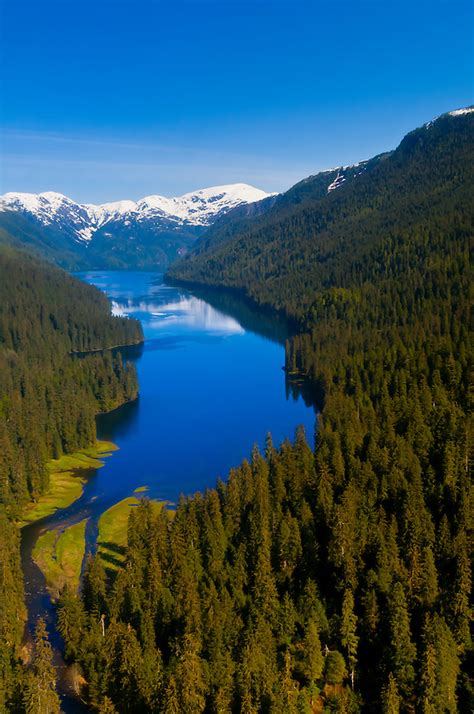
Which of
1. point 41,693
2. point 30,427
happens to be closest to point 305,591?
point 41,693

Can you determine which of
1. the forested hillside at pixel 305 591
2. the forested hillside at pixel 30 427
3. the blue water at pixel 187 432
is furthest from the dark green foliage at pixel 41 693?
the blue water at pixel 187 432

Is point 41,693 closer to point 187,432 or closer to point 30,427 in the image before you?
point 30,427

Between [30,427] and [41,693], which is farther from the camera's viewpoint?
[30,427]

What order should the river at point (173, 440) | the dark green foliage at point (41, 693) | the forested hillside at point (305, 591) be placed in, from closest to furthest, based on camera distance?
the dark green foliage at point (41, 693) < the forested hillside at point (305, 591) < the river at point (173, 440)

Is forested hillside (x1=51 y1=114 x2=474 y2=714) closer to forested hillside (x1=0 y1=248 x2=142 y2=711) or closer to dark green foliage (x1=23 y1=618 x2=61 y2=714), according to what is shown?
dark green foliage (x1=23 y1=618 x2=61 y2=714)

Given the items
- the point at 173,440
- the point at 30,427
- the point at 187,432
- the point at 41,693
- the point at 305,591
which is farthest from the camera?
the point at 187,432

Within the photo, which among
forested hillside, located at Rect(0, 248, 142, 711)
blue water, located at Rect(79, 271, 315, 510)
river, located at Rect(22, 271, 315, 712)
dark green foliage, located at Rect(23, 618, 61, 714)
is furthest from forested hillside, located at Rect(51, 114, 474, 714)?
blue water, located at Rect(79, 271, 315, 510)

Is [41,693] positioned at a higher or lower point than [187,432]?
lower

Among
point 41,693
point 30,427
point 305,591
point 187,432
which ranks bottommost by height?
point 41,693

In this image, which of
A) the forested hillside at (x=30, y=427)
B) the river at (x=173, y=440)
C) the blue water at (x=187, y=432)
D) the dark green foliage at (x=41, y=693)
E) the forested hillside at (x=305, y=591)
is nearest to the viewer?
the dark green foliage at (x=41, y=693)

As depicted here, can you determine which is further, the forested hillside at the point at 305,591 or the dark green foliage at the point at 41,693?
the forested hillside at the point at 305,591

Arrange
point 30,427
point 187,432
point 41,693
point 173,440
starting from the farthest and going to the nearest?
point 187,432
point 173,440
point 30,427
point 41,693

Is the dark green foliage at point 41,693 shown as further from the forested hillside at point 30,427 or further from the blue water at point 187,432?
the blue water at point 187,432
